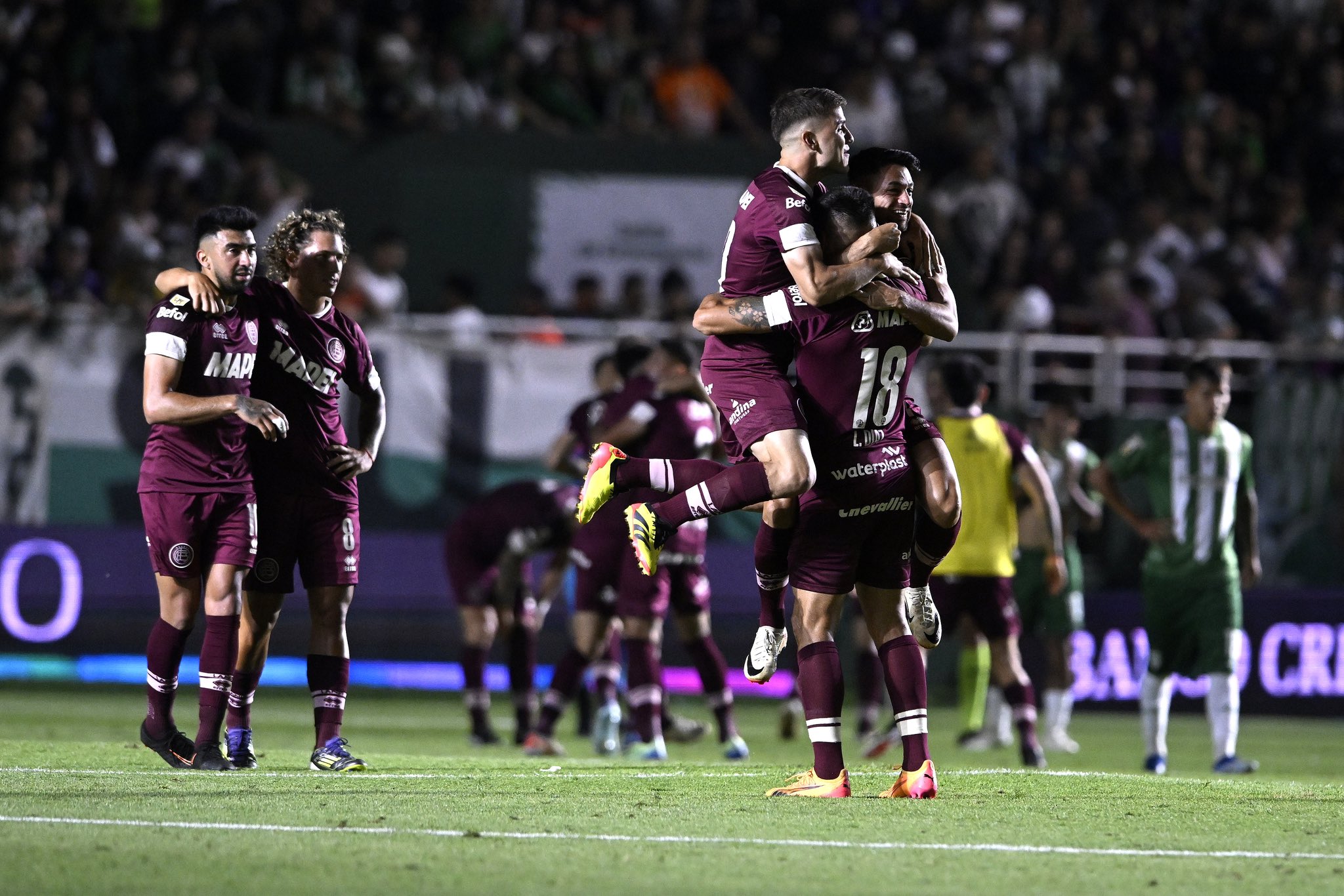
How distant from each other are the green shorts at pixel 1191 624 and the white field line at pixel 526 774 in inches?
81.0

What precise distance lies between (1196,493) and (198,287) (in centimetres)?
635

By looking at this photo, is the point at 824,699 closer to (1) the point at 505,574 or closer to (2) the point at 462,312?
(1) the point at 505,574

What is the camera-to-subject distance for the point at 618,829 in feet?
21.8

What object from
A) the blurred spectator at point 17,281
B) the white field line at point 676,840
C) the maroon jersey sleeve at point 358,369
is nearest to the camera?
the white field line at point 676,840

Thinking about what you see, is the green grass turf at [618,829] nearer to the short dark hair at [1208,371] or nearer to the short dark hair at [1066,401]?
the short dark hair at [1208,371]

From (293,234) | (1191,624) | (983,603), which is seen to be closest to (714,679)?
(983,603)

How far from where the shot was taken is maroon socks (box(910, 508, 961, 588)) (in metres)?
7.92

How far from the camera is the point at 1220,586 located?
39.1 feet

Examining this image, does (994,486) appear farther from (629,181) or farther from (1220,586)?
(629,181)

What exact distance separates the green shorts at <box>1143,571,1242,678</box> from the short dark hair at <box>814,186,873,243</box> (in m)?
5.16

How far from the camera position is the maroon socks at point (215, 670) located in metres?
8.54

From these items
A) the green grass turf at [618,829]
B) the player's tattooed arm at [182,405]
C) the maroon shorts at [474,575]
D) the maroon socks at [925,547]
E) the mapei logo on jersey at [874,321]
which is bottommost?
the green grass turf at [618,829]

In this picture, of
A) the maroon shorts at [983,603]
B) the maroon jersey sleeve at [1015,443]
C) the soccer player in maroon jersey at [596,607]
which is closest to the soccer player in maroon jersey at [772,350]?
the soccer player in maroon jersey at [596,607]

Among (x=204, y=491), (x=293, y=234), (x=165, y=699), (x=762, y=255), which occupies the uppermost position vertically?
(x=293, y=234)
